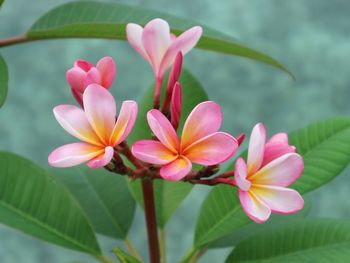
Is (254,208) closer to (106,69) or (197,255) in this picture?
(106,69)

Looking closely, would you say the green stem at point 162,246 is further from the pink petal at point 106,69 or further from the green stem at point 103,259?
the pink petal at point 106,69

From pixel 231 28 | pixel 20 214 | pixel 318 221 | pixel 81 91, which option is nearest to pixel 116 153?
pixel 81 91

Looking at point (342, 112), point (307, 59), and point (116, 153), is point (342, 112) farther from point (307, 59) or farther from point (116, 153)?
point (116, 153)

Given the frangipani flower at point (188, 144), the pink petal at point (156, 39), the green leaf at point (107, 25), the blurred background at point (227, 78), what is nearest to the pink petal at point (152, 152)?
the frangipani flower at point (188, 144)

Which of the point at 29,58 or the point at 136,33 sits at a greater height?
the point at 136,33

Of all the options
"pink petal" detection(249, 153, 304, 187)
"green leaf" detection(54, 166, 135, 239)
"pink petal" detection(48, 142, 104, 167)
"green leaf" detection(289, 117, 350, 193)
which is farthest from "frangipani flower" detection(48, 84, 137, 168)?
"green leaf" detection(54, 166, 135, 239)

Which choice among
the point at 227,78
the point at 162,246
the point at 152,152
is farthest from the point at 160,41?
the point at 227,78
